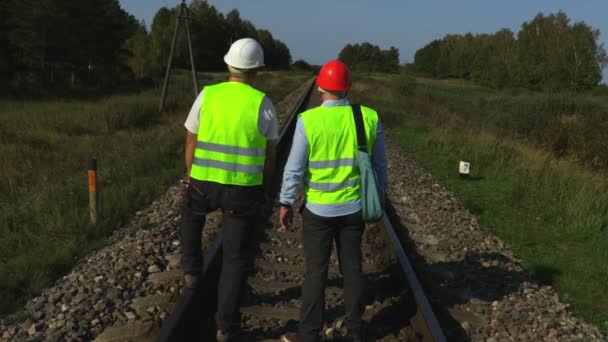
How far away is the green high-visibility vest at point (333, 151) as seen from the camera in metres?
3.31

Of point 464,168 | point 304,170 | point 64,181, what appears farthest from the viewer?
point 464,168

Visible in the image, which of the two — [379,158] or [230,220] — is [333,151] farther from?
[230,220]

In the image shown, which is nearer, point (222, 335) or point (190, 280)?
point (222, 335)

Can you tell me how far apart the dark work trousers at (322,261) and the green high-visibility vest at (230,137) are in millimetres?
531

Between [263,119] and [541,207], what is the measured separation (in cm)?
603

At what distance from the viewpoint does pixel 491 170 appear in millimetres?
10781

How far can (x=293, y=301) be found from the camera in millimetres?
4430

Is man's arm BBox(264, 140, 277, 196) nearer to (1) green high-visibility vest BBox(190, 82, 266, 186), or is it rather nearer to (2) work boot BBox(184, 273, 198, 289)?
(1) green high-visibility vest BBox(190, 82, 266, 186)

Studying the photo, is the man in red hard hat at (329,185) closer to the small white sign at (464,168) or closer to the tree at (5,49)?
the small white sign at (464,168)

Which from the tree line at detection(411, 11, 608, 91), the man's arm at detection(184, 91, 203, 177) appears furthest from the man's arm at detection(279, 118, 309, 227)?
the tree line at detection(411, 11, 608, 91)

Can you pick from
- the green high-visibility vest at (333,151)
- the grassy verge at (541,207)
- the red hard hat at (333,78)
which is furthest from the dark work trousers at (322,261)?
the grassy verge at (541,207)

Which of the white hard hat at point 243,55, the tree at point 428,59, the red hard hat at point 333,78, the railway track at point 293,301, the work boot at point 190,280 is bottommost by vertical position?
the railway track at point 293,301

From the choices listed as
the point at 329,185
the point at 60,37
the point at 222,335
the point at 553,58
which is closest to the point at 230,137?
the point at 329,185

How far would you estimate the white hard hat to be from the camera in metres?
3.36
